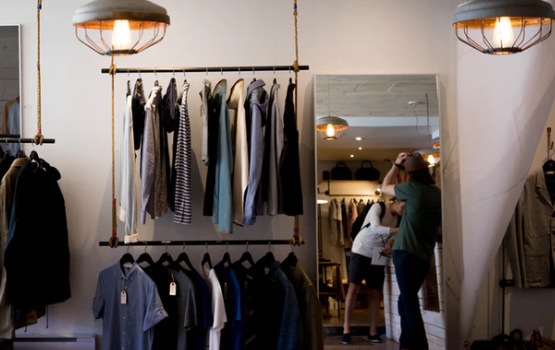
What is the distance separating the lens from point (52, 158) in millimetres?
4047

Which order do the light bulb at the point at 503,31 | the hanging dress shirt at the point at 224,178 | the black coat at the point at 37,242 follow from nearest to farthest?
1. the light bulb at the point at 503,31
2. the black coat at the point at 37,242
3. the hanging dress shirt at the point at 224,178

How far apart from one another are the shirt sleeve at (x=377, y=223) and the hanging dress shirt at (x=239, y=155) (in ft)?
2.76

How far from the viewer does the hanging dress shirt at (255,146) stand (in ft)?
11.5

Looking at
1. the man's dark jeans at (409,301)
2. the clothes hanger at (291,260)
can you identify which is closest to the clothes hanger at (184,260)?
the clothes hanger at (291,260)

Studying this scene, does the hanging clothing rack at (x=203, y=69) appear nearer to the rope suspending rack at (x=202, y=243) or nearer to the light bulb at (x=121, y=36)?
the light bulb at (x=121, y=36)

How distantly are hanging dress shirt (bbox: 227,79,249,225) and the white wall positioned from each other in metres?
0.35

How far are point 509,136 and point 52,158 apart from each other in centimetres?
284

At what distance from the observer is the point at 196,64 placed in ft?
13.3

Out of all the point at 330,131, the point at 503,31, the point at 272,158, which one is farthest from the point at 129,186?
the point at 503,31

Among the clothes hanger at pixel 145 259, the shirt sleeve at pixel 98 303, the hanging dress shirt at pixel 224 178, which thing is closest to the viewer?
the hanging dress shirt at pixel 224 178

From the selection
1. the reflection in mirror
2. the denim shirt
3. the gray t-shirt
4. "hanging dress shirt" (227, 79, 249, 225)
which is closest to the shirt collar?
the denim shirt

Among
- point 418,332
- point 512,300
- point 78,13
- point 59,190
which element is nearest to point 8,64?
point 59,190

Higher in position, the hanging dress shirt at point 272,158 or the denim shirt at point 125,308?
the hanging dress shirt at point 272,158

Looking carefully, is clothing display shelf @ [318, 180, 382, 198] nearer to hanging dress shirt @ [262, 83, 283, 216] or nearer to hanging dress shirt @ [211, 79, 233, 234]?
hanging dress shirt @ [262, 83, 283, 216]
